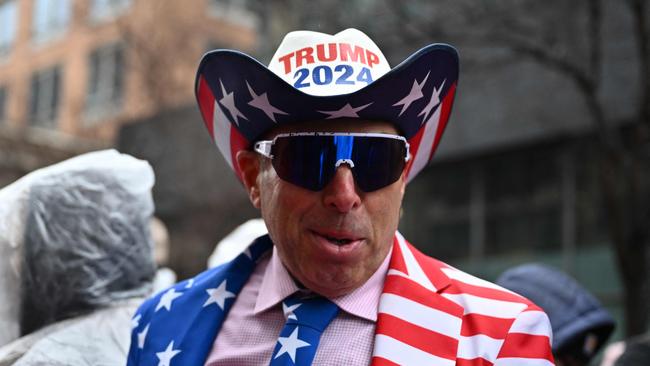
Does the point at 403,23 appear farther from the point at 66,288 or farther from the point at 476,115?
the point at 66,288

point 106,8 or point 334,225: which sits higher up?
point 334,225

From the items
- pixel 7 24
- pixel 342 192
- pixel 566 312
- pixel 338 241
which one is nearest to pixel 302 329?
pixel 338 241

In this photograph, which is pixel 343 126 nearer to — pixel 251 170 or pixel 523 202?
pixel 251 170

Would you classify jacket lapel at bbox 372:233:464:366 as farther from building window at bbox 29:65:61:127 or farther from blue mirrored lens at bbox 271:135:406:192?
building window at bbox 29:65:61:127

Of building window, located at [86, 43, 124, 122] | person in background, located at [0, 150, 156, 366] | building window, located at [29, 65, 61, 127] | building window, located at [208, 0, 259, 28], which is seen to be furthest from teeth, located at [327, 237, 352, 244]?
building window, located at [29, 65, 61, 127]

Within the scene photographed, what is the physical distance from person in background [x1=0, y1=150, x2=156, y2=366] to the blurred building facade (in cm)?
993

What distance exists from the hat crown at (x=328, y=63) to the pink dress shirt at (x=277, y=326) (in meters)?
0.52

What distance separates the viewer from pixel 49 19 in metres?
27.7

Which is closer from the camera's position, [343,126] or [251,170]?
[343,126]

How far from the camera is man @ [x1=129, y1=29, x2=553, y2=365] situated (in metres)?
2.41

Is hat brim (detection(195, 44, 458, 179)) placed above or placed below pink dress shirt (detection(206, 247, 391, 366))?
above

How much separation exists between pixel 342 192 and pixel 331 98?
0.25m

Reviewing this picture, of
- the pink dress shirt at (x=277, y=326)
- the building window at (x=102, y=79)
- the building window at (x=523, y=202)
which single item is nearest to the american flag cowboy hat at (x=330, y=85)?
the pink dress shirt at (x=277, y=326)

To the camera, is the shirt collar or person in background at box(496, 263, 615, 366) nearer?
the shirt collar
